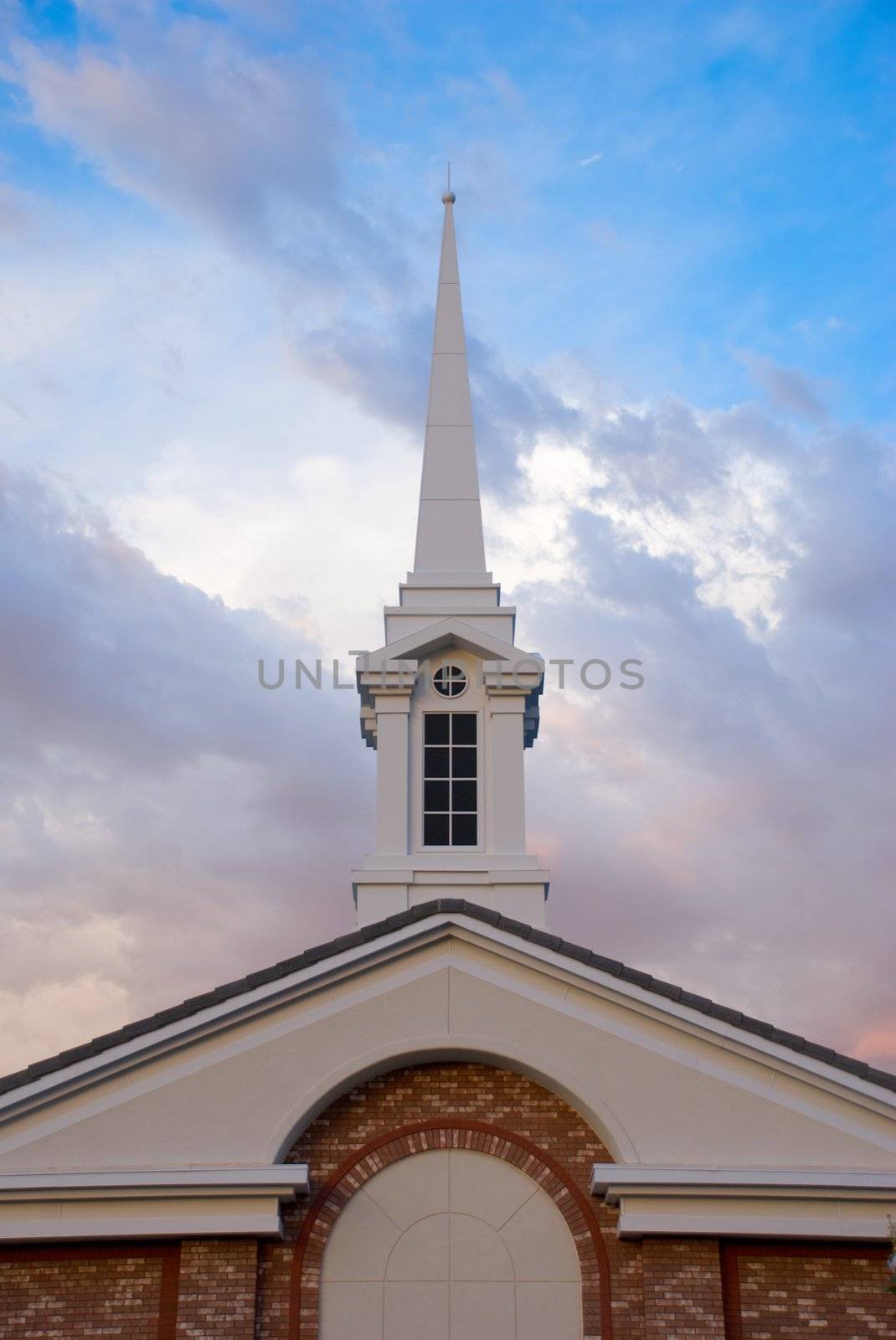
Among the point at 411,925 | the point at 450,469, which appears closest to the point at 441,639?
the point at 450,469

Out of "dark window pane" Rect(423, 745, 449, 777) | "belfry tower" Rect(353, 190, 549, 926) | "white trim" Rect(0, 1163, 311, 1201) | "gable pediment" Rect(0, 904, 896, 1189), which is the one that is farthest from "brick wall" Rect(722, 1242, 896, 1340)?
"dark window pane" Rect(423, 745, 449, 777)

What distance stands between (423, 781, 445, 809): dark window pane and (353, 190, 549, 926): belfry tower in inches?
0.5

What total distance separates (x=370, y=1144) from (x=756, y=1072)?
14.0 ft

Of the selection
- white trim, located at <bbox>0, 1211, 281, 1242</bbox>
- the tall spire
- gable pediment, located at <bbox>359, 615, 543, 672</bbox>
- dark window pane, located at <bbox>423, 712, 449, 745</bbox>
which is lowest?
white trim, located at <bbox>0, 1211, 281, 1242</bbox>

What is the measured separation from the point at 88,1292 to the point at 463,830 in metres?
9.58

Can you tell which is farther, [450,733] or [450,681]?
[450,681]

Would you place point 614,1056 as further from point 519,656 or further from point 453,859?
point 519,656

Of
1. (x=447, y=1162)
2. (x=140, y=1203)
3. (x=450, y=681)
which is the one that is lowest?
(x=140, y=1203)

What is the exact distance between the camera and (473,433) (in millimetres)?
25859

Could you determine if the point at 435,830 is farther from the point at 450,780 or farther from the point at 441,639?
the point at 441,639

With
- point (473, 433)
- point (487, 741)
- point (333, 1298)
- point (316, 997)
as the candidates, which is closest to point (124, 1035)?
point (316, 997)

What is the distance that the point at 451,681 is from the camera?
23.8 m

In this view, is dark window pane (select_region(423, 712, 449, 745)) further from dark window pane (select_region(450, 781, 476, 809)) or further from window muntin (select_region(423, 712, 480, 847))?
dark window pane (select_region(450, 781, 476, 809))

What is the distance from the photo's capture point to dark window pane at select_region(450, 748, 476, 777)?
23.2 m
